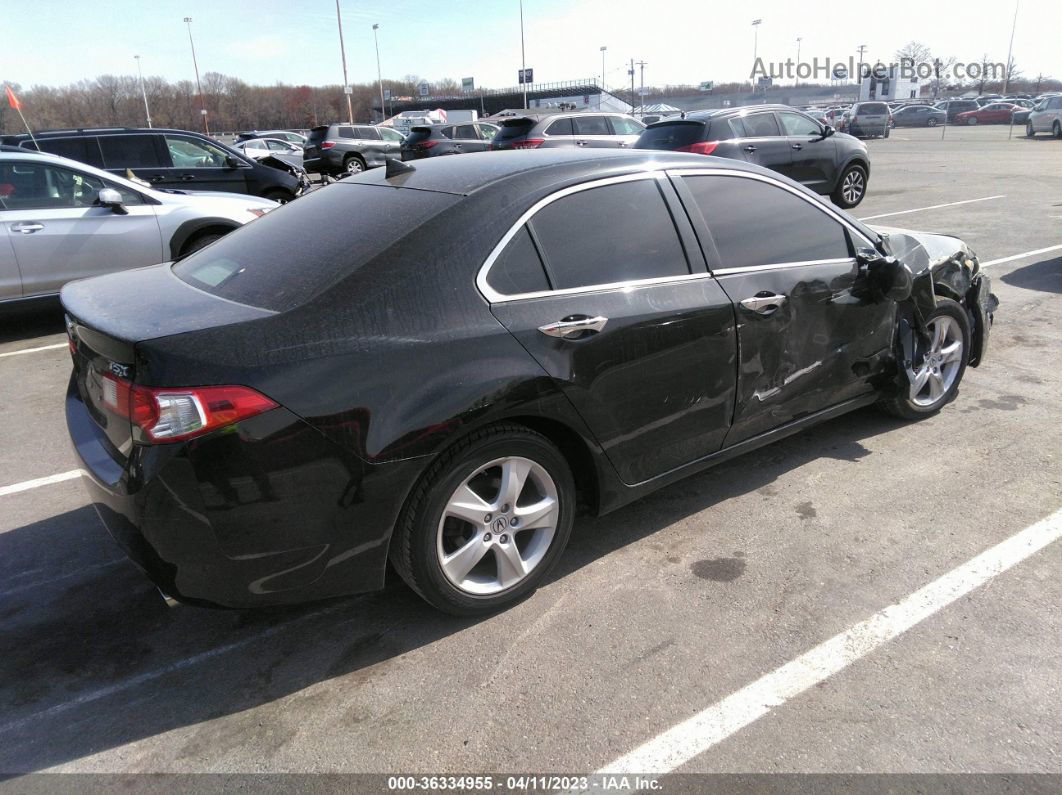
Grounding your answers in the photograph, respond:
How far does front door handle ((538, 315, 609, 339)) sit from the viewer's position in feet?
9.32

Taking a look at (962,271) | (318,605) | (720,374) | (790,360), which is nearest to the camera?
(318,605)

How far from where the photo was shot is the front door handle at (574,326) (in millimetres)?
2842

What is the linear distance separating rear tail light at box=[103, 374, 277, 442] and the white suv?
39735 mm

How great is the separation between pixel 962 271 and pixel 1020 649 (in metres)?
2.67

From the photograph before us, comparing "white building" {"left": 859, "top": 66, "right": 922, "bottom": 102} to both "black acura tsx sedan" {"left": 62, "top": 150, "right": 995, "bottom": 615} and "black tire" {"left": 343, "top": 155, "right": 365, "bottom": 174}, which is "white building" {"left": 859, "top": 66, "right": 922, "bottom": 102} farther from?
"black acura tsx sedan" {"left": 62, "top": 150, "right": 995, "bottom": 615}

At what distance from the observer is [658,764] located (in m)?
2.27

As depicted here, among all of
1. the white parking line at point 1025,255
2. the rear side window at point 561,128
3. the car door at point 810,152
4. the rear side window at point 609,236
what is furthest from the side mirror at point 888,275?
the rear side window at point 561,128

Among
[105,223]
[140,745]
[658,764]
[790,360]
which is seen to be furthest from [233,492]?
[105,223]

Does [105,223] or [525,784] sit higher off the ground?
[105,223]

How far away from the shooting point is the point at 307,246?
9.82ft

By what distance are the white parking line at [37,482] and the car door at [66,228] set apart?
11.2ft

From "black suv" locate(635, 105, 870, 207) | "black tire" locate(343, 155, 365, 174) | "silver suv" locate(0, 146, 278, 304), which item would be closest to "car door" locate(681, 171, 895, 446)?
"silver suv" locate(0, 146, 278, 304)

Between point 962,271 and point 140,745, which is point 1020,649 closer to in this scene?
point 962,271

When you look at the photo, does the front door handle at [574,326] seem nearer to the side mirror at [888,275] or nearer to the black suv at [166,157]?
the side mirror at [888,275]
